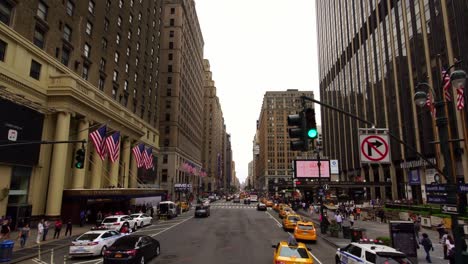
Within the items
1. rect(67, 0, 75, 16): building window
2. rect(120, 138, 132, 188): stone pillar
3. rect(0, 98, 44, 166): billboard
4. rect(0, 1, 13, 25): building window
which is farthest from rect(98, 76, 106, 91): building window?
rect(0, 1, 13, 25): building window

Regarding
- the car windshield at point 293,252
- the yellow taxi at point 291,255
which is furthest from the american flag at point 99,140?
the car windshield at point 293,252

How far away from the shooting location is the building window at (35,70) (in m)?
32.6

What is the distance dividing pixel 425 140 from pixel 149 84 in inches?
Result: 1959

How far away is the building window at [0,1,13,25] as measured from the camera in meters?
29.2

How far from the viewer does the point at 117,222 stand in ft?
97.8

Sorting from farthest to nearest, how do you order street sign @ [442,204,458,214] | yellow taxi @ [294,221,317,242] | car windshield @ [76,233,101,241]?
yellow taxi @ [294,221,317,242], car windshield @ [76,233,101,241], street sign @ [442,204,458,214]

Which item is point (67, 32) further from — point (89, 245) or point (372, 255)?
point (372, 255)

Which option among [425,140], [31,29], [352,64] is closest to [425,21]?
[425,140]

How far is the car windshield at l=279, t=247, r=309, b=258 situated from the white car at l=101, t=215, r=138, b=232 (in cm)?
1844

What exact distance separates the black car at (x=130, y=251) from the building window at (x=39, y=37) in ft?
84.6

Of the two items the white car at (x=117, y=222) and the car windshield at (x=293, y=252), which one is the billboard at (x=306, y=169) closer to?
the white car at (x=117, y=222)

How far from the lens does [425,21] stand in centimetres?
5084

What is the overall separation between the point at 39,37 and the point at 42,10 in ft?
9.00

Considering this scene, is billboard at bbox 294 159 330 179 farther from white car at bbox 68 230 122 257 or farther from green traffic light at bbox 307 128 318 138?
green traffic light at bbox 307 128 318 138
